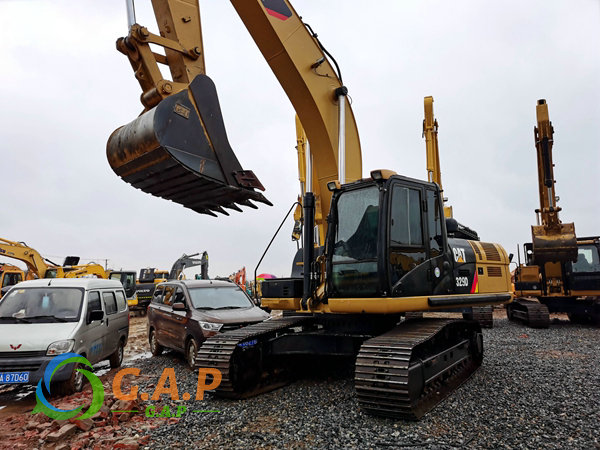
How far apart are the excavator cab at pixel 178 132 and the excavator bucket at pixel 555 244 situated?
32.9 ft

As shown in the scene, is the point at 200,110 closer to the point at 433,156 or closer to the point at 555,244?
the point at 433,156

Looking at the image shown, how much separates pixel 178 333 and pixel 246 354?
296 cm

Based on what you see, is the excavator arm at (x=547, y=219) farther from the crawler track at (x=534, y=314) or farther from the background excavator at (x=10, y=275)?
the background excavator at (x=10, y=275)

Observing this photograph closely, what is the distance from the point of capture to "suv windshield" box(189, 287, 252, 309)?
8.35 meters

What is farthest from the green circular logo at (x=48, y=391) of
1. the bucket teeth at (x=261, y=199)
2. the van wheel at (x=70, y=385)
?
the bucket teeth at (x=261, y=199)

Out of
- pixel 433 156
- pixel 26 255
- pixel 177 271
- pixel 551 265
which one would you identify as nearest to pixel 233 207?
pixel 433 156

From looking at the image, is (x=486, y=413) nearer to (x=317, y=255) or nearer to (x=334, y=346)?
(x=334, y=346)

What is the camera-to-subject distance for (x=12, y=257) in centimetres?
1934

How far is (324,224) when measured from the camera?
21.6 feet

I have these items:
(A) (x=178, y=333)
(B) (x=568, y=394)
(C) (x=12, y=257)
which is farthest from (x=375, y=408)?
(C) (x=12, y=257)

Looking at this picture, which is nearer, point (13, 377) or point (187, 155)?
point (187, 155)

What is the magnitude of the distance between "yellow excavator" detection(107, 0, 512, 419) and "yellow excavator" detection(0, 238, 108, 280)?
52.6 ft

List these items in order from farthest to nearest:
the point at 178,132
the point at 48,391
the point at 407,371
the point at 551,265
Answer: the point at 551,265, the point at 48,391, the point at 178,132, the point at 407,371

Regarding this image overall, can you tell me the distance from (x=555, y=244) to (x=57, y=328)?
12.2 meters
